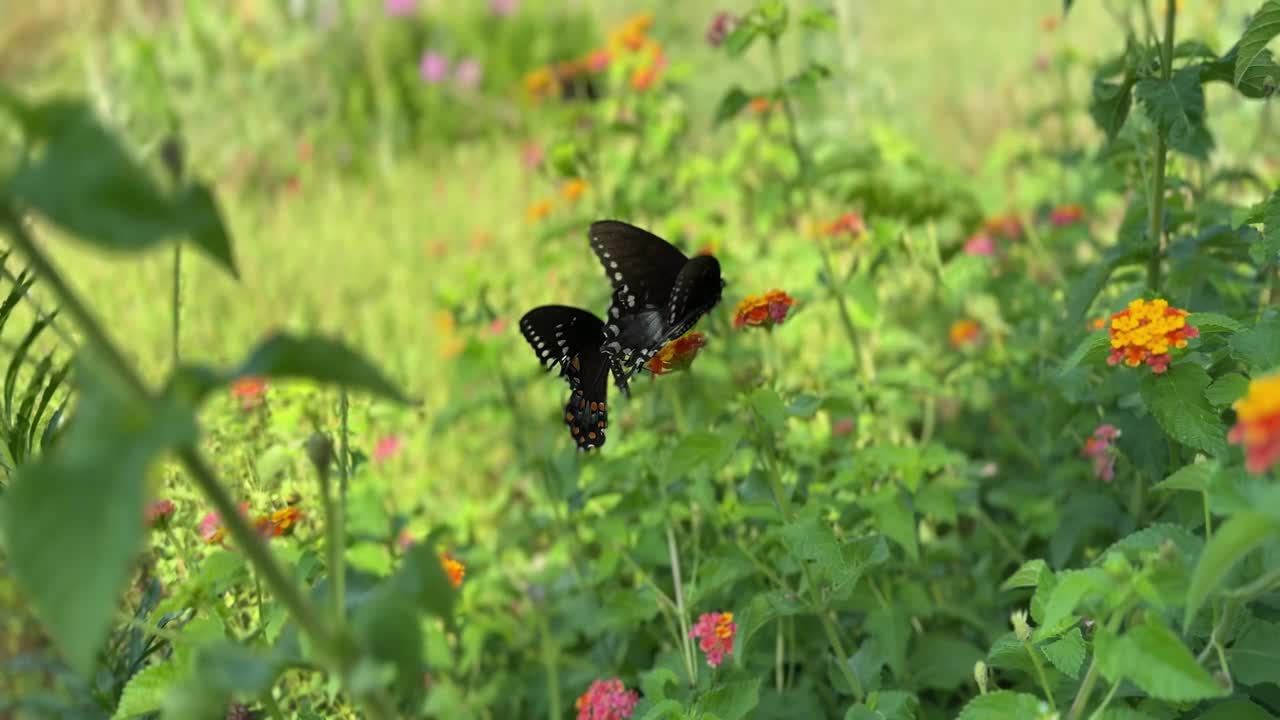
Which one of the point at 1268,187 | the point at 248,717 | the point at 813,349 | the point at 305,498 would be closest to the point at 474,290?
the point at 305,498

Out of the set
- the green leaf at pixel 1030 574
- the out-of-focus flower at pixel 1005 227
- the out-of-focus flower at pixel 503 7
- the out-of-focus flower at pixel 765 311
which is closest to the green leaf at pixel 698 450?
the out-of-focus flower at pixel 765 311

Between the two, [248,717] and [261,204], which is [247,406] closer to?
[248,717]

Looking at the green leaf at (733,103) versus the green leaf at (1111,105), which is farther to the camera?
the green leaf at (733,103)

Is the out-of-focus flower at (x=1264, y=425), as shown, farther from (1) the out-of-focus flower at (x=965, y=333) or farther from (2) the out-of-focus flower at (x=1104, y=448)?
(1) the out-of-focus flower at (x=965, y=333)

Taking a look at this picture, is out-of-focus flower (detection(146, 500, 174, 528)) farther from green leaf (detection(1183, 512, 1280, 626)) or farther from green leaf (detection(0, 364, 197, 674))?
green leaf (detection(1183, 512, 1280, 626))

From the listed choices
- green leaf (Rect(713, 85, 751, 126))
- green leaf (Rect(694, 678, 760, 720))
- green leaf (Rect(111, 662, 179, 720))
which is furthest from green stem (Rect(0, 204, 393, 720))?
green leaf (Rect(713, 85, 751, 126))

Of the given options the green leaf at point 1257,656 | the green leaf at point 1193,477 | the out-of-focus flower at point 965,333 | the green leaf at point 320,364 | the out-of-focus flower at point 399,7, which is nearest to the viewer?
the green leaf at point 320,364
